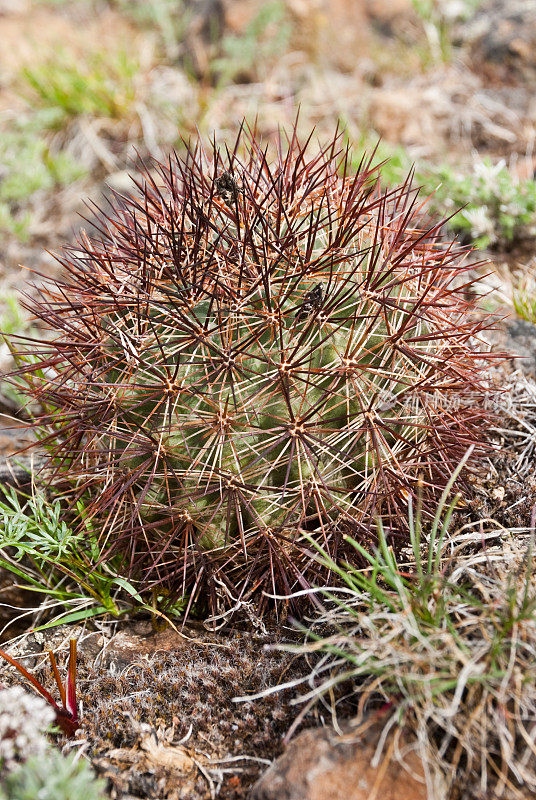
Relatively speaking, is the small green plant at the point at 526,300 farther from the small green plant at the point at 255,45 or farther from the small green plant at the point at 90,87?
the small green plant at the point at 90,87

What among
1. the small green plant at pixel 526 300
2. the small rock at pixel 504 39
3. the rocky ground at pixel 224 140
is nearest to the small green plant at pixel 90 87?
the rocky ground at pixel 224 140

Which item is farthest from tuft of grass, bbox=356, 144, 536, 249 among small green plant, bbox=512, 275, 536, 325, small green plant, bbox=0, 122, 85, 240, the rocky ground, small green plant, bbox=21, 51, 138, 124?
small green plant, bbox=21, 51, 138, 124

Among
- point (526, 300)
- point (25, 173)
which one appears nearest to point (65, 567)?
point (526, 300)

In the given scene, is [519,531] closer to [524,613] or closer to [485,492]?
[485,492]

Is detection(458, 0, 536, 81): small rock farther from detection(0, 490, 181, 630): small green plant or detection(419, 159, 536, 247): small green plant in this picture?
detection(0, 490, 181, 630): small green plant

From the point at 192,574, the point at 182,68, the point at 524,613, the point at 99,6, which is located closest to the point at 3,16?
the point at 99,6
